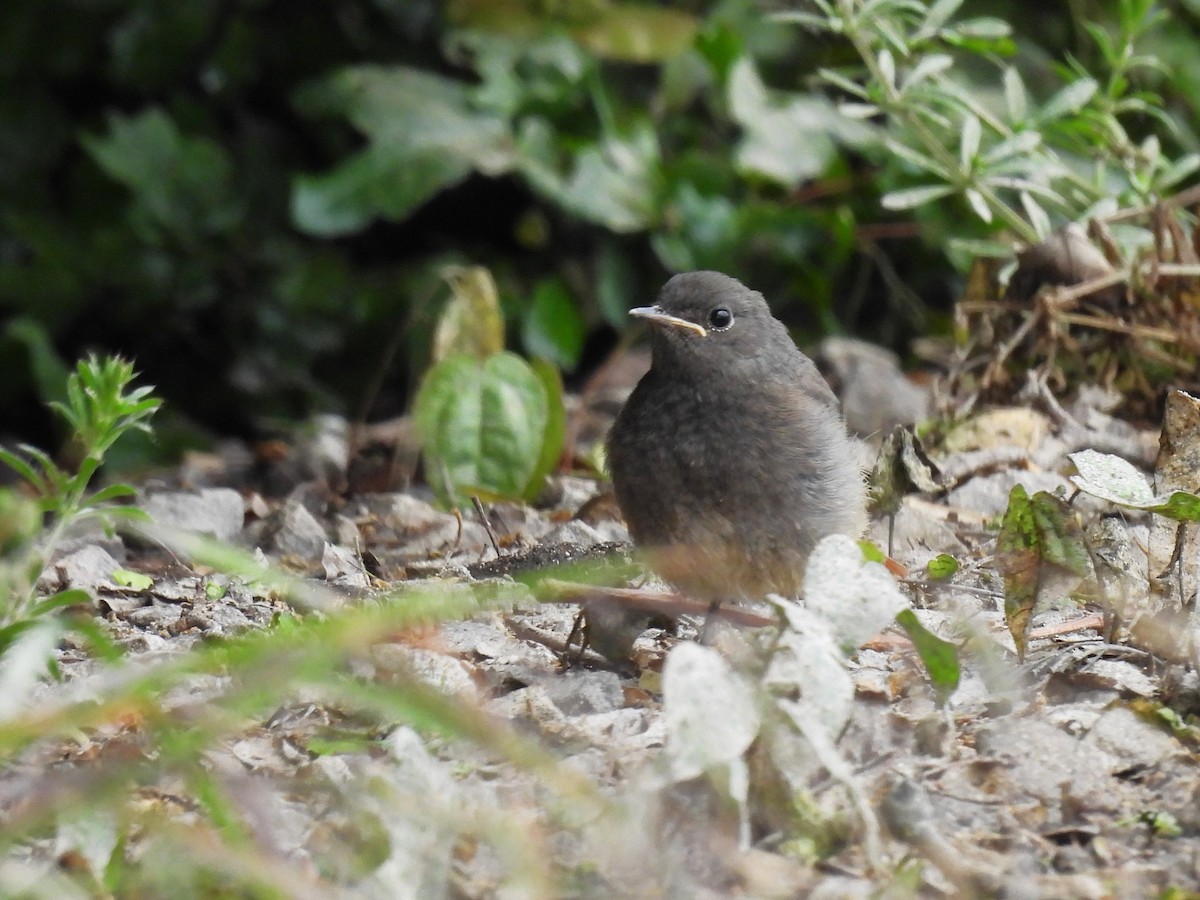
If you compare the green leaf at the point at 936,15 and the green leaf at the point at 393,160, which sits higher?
the green leaf at the point at 936,15

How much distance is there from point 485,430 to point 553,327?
6.02ft

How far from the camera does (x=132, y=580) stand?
12.8ft

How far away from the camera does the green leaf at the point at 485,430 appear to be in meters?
4.83

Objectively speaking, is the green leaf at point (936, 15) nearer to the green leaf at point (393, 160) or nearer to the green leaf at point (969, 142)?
the green leaf at point (969, 142)

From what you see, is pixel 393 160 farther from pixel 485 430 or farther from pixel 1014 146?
pixel 1014 146

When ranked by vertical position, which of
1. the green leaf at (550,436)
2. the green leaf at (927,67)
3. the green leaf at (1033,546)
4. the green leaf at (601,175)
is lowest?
the green leaf at (550,436)

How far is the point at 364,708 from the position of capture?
119 inches

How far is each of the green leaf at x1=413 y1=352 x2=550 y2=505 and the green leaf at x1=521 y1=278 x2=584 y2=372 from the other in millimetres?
1607

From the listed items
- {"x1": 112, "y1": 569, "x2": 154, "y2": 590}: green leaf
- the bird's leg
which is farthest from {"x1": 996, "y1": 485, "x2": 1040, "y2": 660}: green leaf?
{"x1": 112, "y1": 569, "x2": 154, "y2": 590}: green leaf

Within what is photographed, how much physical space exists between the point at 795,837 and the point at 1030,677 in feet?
3.00

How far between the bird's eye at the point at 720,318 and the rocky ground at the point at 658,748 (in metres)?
0.68

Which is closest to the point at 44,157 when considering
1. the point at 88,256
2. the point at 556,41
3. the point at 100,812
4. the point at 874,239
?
the point at 88,256

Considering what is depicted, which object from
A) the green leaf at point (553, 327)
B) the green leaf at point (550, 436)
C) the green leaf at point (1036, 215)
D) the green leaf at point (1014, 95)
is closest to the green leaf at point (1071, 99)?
the green leaf at point (1014, 95)

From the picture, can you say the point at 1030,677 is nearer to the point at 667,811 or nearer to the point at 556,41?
the point at 667,811
